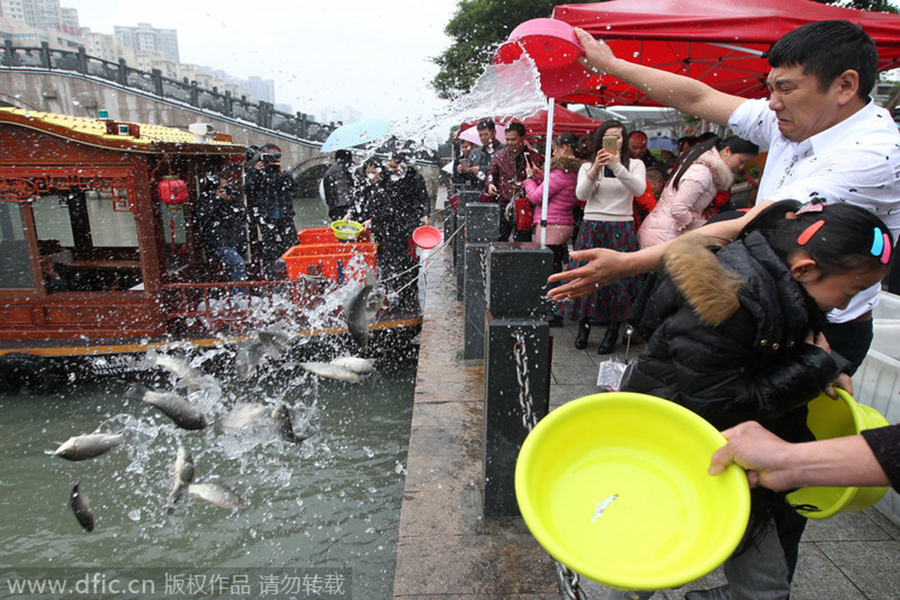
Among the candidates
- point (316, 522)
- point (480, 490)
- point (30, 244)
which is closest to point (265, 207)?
point (30, 244)

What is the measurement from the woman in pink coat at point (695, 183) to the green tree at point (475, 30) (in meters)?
27.8

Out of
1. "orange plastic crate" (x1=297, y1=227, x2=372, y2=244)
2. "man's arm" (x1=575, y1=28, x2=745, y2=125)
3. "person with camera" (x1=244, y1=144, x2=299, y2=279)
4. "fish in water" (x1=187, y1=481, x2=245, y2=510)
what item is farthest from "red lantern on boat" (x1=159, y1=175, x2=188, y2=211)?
"man's arm" (x1=575, y1=28, x2=745, y2=125)

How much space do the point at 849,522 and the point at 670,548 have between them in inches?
83.6

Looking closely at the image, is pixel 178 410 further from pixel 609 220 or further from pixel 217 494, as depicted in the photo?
pixel 609 220

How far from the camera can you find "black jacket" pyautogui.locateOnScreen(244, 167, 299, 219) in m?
8.96

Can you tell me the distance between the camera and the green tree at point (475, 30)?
31.8 m

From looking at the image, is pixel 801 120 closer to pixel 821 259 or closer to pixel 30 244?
pixel 821 259

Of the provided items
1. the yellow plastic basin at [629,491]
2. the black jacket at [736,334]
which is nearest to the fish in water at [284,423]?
the yellow plastic basin at [629,491]

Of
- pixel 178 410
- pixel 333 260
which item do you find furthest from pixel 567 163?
pixel 178 410

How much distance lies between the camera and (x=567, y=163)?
17.8 feet

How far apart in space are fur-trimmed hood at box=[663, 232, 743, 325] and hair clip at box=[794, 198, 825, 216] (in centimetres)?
30

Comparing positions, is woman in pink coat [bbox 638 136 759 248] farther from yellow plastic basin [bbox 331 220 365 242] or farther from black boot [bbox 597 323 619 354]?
yellow plastic basin [bbox 331 220 365 242]

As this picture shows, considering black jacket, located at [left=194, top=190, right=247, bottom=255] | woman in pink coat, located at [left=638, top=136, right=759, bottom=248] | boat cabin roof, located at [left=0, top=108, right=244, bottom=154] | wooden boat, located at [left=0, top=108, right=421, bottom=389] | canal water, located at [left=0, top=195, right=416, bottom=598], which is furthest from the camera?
black jacket, located at [left=194, top=190, right=247, bottom=255]

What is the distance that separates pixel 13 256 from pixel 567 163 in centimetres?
635
